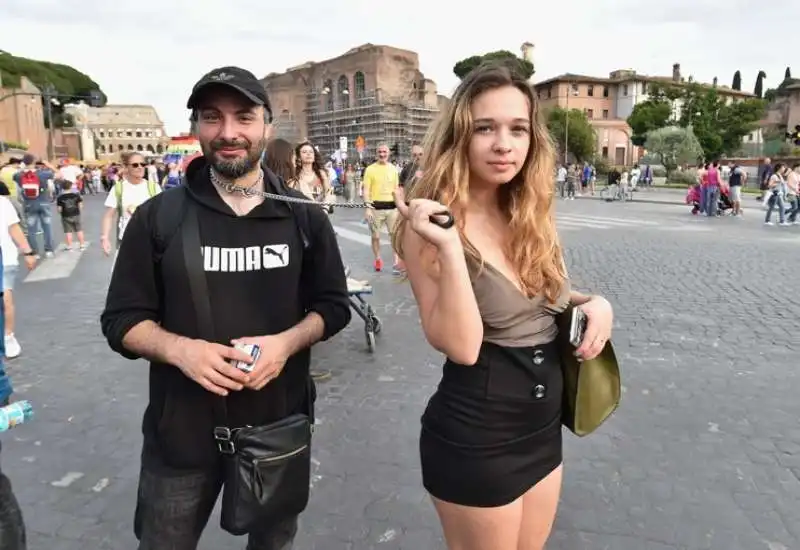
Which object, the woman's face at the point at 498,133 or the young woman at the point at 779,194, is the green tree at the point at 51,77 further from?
the woman's face at the point at 498,133

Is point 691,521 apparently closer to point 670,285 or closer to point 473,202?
point 473,202

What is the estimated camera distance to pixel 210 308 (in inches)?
66.3

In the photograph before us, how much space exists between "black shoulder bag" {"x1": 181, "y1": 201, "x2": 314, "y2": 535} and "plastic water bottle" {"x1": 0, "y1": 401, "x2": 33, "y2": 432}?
628 mm

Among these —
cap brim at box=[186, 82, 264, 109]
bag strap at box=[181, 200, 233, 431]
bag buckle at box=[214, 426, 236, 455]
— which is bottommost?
bag buckle at box=[214, 426, 236, 455]

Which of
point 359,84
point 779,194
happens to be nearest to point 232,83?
point 779,194

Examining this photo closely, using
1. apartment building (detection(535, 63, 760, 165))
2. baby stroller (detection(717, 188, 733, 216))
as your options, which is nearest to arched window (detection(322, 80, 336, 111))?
apartment building (detection(535, 63, 760, 165))

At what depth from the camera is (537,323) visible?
166cm

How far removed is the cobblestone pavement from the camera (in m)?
2.80

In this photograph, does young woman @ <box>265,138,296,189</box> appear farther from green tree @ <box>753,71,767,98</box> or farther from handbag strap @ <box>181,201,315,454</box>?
green tree @ <box>753,71,767,98</box>

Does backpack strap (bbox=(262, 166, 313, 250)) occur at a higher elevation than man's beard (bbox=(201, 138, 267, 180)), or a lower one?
lower

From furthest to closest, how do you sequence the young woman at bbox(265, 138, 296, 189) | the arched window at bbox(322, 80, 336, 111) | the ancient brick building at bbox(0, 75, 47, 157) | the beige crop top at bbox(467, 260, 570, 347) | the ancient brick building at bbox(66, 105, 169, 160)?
the ancient brick building at bbox(66, 105, 169, 160) → the arched window at bbox(322, 80, 336, 111) → the ancient brick building at bbox(0, 75, 47, 157) → the young woman at bbox(265, 138, 296, 189) → the beige crop top at bbox(467, 260, 570, 347)

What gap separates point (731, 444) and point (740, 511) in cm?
77

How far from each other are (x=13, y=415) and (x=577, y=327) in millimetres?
1702

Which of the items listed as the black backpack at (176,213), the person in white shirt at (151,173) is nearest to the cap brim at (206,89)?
the black backpack at (176,213)
